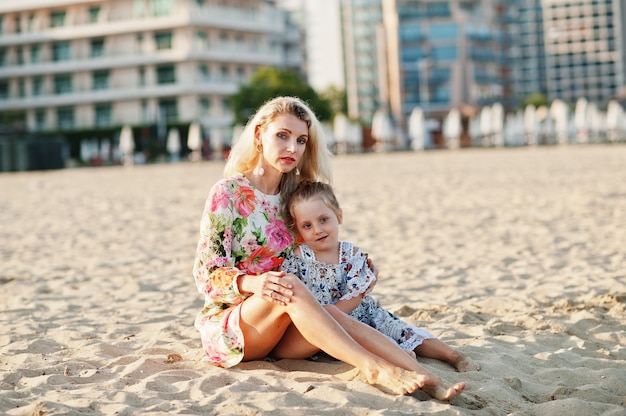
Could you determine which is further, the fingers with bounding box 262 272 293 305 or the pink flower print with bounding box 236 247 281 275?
the pink flower print with bounding box 236 247 281 275

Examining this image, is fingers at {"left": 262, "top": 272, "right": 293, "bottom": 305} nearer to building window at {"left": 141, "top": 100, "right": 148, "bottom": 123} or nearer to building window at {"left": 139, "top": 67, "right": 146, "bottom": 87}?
building window at {"left": 141, "top": 100, "right": 148, "bottom": 123}

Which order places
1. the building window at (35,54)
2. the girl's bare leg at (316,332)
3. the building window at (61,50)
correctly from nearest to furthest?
the girl's bare leg at (316,332) → the building window at (61,50) → the building window at (35,54)

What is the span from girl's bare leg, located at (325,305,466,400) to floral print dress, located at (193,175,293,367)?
18.3 inches

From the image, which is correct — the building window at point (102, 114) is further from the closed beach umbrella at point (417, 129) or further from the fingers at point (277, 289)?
the fingers at point (277, 289)

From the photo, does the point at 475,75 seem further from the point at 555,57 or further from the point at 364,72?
the point at 555,57

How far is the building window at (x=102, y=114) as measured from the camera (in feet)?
223

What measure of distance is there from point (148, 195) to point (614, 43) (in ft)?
506

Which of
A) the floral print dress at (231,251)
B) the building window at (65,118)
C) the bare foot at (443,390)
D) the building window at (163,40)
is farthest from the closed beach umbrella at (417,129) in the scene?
the bare foot at (443,390)

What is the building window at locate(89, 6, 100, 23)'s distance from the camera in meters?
68.4

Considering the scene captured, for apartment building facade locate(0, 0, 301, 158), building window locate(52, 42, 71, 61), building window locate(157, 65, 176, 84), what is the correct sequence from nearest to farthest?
apartment building facade locate(0, 0, 301, 158)
building window locate(157, 65, 176, 84)
building window locate(52, 42, 71, 61)

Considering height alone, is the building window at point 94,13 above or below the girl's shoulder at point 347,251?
above

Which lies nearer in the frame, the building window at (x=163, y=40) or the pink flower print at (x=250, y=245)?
the pink flower print at (x=250, y=245)

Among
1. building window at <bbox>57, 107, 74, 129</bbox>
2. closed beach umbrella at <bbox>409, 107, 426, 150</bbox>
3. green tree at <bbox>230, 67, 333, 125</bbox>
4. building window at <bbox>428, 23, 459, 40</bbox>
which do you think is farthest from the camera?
building window at <bbox>428, 23, 459, 40</bbox>

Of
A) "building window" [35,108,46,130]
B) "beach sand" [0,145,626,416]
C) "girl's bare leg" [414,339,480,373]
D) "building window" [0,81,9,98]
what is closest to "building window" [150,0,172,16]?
"building window" [35,108,46,130]
